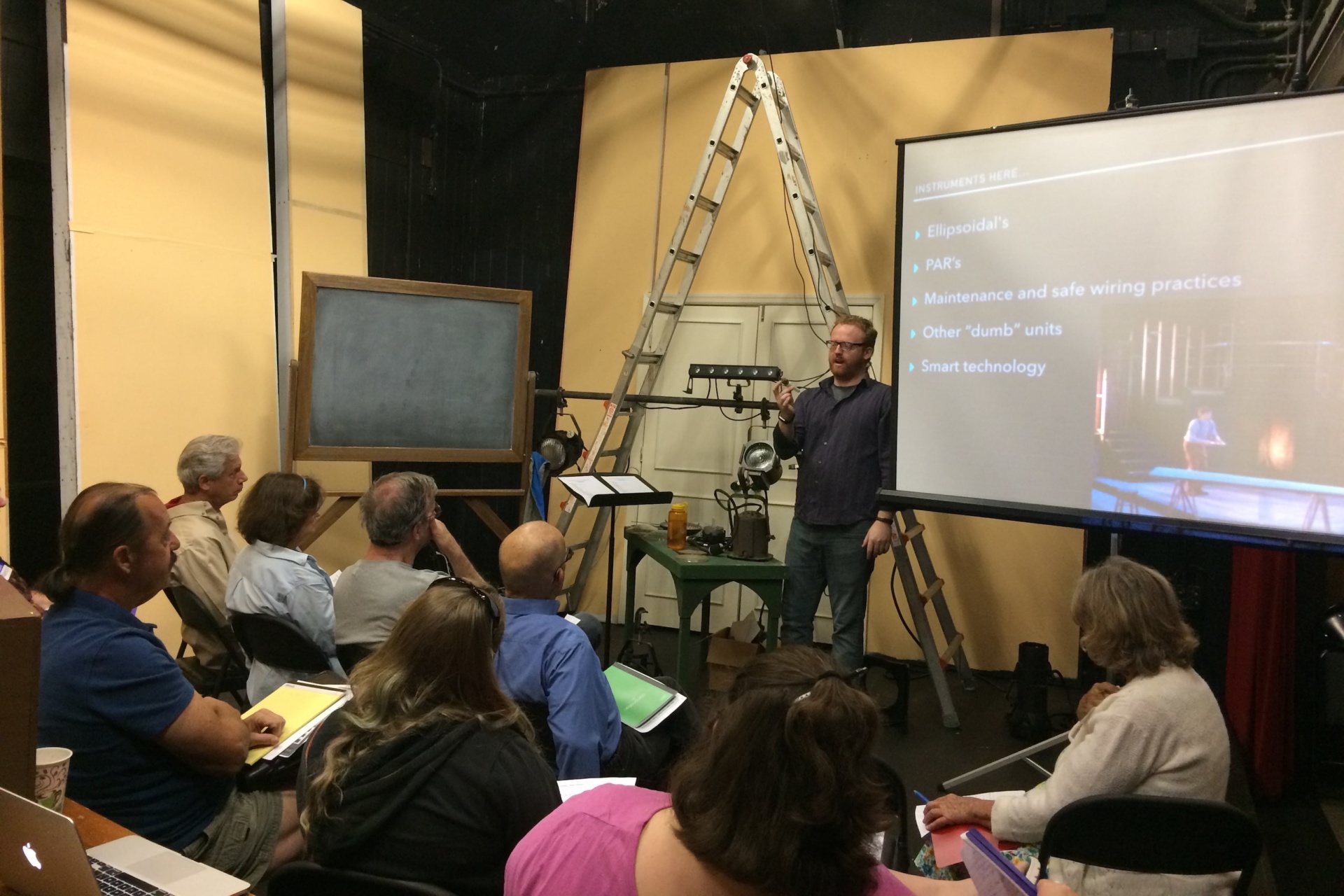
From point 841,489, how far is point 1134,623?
1866 mm

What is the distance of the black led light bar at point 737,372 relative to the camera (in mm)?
4289

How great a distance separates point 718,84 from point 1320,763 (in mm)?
4226

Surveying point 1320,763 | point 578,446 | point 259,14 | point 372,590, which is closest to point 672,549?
point 578,446

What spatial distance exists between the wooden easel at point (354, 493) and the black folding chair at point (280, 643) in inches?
55.4

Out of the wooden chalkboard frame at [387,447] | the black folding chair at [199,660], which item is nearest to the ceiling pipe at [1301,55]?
the wooden chalkboard frame at [387,447]

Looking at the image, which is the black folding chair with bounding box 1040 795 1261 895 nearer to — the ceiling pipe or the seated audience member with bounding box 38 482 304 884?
the seated audience member with bounding box 38 482 304 884

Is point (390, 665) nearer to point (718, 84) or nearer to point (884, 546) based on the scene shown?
point (884, 546)

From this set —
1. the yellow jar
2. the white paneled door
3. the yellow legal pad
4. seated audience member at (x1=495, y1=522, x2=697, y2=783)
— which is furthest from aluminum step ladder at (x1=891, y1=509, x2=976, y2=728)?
the yellow legal pad

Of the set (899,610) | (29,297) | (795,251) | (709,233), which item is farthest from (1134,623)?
(29,297)

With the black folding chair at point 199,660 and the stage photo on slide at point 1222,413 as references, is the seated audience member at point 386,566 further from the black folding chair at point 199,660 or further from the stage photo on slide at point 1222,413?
the stage photo on slide at point 1222,413

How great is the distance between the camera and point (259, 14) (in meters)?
4.32

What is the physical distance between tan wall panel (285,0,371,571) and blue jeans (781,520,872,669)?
7.29 ft

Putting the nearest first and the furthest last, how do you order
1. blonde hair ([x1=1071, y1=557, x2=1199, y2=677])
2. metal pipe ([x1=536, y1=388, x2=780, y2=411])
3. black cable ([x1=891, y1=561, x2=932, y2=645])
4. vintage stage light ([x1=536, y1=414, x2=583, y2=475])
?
blonde hair ([x1=1071, y1=557, x2=1199, y2=677]) → metal pipe ([x1=536, y1=388, x2=780, y2=411]) → vintage stage light ([x1=536, y1=414, x2=583, y2=475]) → black cable ([x1=891, y1=561, x2=932, y2=645])

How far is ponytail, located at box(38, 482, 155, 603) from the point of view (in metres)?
1.68
